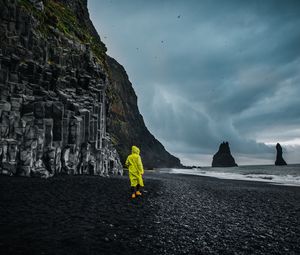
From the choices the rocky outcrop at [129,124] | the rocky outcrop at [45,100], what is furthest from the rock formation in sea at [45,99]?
the rocky outcrop at [129,124]

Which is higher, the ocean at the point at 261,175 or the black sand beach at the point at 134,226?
the black sand beach at the point at 134,226

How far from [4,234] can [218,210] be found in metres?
9.86

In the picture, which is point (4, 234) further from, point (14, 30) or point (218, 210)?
point (14, 30)

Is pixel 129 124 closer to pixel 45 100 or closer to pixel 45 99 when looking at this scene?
pixel 45 99

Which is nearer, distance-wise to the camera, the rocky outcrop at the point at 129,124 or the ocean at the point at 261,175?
the ocean at the point at 261,175

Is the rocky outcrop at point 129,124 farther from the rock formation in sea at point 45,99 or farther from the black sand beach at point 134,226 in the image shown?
the black sand beach at point 134,226

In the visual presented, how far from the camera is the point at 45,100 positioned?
89.7 feet

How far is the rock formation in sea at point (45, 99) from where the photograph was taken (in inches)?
880

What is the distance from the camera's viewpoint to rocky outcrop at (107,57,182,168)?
12046 cm

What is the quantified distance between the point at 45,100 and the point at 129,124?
11093 centimetres

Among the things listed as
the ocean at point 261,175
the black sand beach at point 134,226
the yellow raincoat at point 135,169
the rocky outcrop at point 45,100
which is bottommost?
the ocean at point 261,175

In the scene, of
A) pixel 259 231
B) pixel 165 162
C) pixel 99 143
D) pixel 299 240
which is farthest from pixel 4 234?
pixel 165 162

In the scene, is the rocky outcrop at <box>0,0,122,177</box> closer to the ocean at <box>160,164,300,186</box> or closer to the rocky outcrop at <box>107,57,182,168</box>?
the ocean at <box>160,164,300,186</box>

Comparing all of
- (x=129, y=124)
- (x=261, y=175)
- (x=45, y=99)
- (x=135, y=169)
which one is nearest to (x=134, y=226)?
(x=135, y=169)
